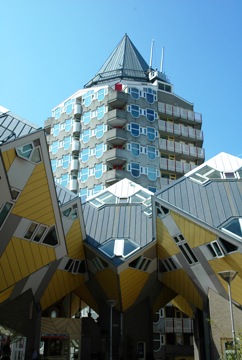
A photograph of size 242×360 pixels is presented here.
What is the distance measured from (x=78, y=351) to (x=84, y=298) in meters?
5.17

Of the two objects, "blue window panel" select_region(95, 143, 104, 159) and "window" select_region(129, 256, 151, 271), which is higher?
"blue window panel" select_region(95, 143, 104, 159)

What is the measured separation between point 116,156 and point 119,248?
24.9 m

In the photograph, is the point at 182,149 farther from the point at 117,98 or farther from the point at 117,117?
the point at 117,98

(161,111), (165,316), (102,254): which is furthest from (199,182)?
(161,111)

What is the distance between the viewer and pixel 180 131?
61250 millimetres

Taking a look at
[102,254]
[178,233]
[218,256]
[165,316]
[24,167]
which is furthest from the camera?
[165,316]

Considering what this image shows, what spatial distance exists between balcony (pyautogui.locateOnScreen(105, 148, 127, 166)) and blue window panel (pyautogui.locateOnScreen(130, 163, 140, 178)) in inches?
52.7

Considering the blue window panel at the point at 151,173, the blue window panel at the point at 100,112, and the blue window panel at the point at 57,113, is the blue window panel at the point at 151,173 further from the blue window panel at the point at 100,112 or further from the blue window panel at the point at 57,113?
the blue window panel at the point at 57,113

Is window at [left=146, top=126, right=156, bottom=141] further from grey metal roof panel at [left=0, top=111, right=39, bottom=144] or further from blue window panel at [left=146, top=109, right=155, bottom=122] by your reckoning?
grey metal roof panel at [left=0, top=111, right=39, bottom=144]

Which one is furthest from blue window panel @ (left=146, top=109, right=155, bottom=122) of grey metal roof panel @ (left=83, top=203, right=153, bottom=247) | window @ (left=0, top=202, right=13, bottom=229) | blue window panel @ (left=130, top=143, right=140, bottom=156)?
window @ (left=0, top=202, right=13, bottom=229)

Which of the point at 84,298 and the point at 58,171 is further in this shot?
the point at 58,171

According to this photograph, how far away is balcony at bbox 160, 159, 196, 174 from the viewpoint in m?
57.6

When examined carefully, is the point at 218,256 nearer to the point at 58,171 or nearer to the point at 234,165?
the point at 234,165

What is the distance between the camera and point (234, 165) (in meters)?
32.4
